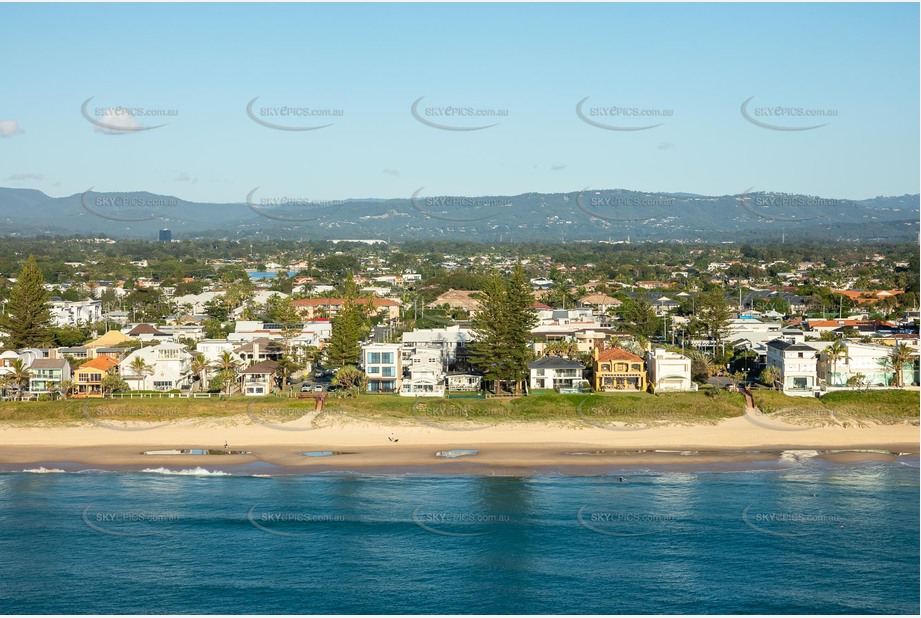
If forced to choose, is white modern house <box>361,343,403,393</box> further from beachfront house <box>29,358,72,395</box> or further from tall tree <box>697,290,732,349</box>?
tall tree <box>697,290,732,349</box>

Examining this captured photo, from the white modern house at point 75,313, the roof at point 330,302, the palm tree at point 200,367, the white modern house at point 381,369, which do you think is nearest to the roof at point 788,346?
the white modern house at point 381,369

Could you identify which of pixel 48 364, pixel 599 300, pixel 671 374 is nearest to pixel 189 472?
pixel 48 364

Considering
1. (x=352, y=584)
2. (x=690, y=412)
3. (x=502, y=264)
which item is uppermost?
(x=502, y=264)

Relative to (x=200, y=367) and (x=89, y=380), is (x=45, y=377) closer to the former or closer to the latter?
(x=89, y=380)

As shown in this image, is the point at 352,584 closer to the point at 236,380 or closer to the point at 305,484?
the point at 305,484

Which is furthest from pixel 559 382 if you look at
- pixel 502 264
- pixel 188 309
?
pixel 502 264

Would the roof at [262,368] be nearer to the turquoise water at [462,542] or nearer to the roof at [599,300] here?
the turquoise water at [462,542]
